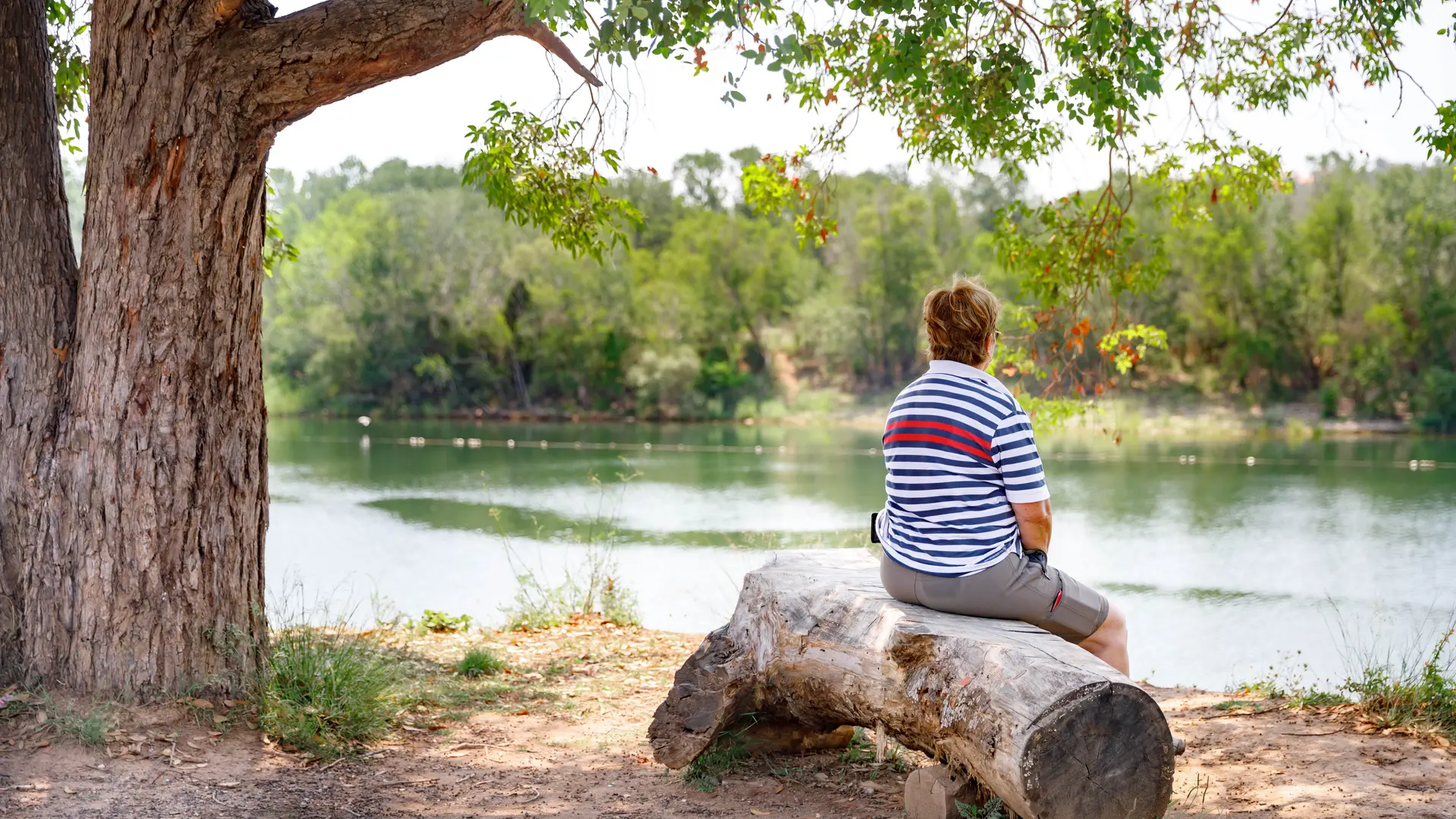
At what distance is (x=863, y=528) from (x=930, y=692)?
506 inches

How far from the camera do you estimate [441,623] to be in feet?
23.9

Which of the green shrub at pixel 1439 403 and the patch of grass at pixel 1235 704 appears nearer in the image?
the patch of grass at pixel 1235 704

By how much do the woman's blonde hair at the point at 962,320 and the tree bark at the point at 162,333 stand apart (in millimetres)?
2048

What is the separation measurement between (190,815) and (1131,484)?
2095cm

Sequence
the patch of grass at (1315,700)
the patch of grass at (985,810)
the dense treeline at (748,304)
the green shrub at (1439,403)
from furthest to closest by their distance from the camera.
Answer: the dense treeline at (748,304) → the green shrub at (1439,403) → the patch of grass at (1315,700) → the patch of grass at (985,810)

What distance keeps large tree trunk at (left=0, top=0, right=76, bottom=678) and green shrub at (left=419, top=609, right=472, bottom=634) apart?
2939 mm

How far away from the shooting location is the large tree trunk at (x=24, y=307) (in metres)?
4.43

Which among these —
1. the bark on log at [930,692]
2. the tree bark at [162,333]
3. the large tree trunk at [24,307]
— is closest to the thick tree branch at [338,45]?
the tree bark at [162,333]

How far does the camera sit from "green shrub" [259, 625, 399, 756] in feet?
14.2

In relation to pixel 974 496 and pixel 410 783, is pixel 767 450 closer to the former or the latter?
pixel 410 783

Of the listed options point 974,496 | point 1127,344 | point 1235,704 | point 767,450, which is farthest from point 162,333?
point 767,450

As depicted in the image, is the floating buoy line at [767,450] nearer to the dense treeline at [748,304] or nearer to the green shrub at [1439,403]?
the green shrub at [1439,403]

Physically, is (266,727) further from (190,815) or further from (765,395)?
(765,395)

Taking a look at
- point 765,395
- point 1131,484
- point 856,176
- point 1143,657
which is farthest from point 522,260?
point 1143,657
